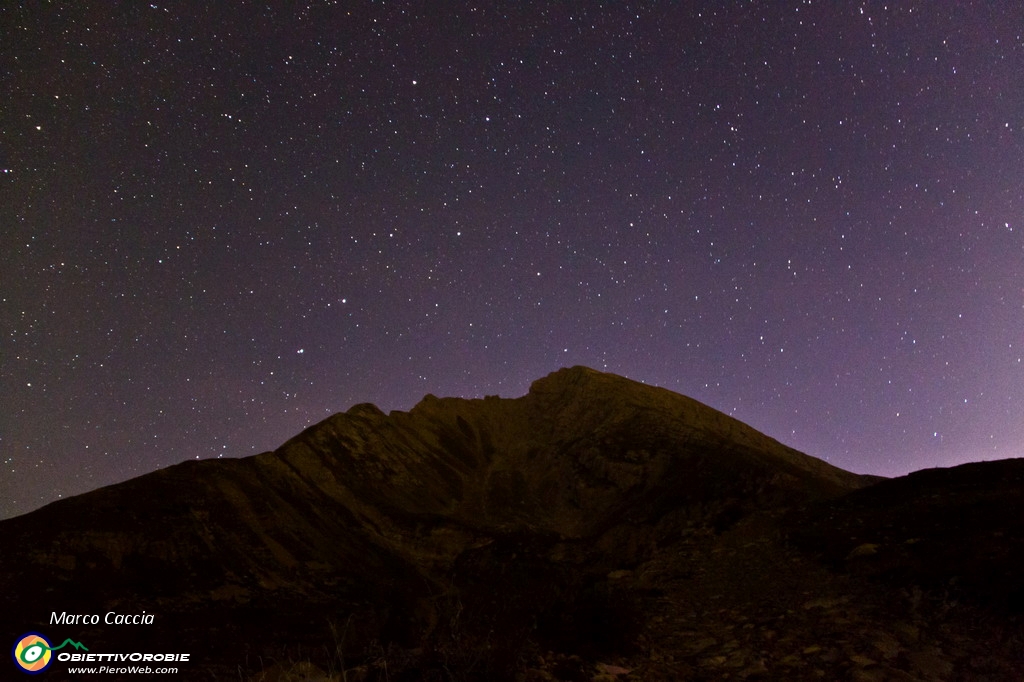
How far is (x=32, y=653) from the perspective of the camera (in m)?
12.0

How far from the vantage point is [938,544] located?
1001 centimetres

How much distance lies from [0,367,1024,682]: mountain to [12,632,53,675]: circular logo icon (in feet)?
0.93

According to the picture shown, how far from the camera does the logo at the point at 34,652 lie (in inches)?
436

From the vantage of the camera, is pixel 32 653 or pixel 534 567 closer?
pixel 32 653

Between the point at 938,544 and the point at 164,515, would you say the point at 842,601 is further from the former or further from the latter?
the point at 164,515

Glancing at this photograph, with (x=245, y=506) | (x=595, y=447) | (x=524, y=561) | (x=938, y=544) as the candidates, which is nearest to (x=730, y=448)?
(x=595, y=447)

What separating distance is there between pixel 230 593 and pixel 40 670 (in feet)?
17.0

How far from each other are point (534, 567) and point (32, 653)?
12.7 meters

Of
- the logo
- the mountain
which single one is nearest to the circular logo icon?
the logo

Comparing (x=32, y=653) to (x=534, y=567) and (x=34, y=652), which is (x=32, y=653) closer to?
(x=34, y=652)

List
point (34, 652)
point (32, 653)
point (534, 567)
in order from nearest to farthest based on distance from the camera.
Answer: point (32, 653) < point (34, 652) < point (534, 567)

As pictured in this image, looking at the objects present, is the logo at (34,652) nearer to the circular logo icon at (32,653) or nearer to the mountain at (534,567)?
the circular logo icon at (32,653)

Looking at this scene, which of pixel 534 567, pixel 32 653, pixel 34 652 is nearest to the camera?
pixel 32 653

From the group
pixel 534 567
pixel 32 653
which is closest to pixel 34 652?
pixel 32 653
